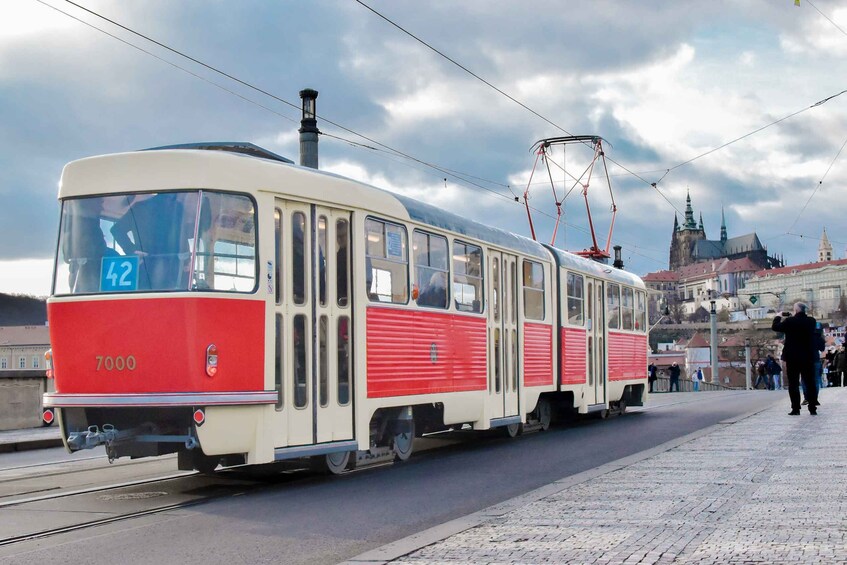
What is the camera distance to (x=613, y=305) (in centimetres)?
2236

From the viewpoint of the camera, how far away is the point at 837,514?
7238mm

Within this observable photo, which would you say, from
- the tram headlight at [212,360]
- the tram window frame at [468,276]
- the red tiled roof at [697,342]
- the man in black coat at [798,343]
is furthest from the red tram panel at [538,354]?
the red tiled roof at [697,342]

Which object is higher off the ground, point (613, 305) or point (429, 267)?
point (613, 305)

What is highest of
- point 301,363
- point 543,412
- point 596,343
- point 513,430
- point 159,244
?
point 159,244

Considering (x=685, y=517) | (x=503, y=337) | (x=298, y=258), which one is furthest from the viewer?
(x=503, y=337)

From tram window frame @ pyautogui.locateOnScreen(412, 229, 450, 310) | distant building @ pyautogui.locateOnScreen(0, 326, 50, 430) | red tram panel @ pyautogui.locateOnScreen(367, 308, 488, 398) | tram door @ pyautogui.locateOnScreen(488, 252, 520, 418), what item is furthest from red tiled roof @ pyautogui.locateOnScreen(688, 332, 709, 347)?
tram window frame @ pyautogui.locateOnScreen(412, 229, 450, 310)

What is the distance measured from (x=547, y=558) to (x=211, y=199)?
5227 millimetres

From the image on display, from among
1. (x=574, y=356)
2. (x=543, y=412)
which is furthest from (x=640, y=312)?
(x=543, y=412)

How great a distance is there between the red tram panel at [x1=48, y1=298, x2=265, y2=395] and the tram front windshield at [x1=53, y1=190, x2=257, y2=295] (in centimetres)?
20

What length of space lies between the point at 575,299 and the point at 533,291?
261 cm

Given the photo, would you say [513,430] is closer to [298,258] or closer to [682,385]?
[298,258]

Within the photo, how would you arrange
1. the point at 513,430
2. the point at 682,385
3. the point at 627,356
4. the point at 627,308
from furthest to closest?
the point at 682,385
the point at 627,308
the point at 627,356
the point at 513,430

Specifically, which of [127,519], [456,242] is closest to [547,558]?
[127,519]

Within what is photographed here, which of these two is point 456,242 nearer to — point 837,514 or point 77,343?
point 77,343
